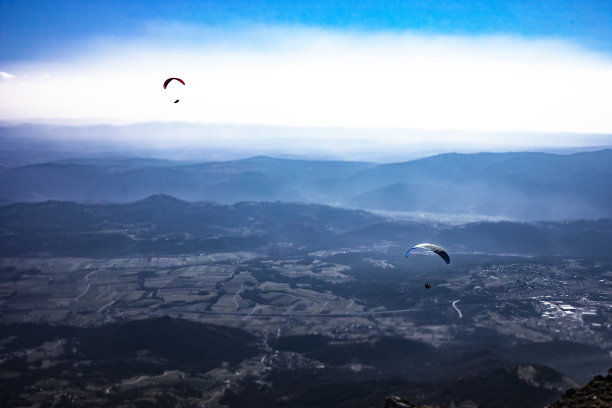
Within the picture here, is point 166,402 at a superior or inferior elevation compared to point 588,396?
inferior

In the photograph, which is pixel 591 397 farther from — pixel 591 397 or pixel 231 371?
pixel 231 371

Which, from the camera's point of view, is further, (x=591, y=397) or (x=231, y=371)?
(x=231, y=371)

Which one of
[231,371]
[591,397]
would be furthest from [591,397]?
[231,371]

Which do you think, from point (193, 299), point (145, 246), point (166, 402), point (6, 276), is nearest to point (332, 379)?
point (166, 402)

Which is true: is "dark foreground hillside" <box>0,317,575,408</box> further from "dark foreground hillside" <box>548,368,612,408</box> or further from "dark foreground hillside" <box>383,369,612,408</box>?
"dark foreground hillside" <box>548,368,612,408</box>

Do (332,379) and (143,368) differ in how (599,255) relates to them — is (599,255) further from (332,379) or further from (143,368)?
(143,368)

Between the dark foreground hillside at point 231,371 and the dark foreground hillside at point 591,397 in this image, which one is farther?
the dark foreground hillside at point 231,371

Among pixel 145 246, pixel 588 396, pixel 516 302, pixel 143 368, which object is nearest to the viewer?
pixel 588 396

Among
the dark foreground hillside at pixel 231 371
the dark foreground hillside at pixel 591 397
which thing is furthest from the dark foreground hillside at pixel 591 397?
the dark foreground hillside at pixel 231 371

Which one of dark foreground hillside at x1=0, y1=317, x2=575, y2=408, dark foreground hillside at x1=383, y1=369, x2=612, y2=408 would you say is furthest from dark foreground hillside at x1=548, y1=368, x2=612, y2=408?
dark foreground hillside at x1=0, y1=317, x2=575, y2=408

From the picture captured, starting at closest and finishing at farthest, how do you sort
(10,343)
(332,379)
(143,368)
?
(332,379), (143,368), (10,343)

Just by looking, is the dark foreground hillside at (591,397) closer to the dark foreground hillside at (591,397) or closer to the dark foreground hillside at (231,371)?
the dark foreground hillside at (591,397)
